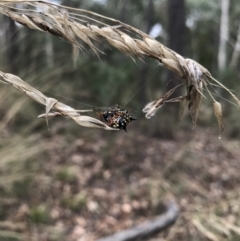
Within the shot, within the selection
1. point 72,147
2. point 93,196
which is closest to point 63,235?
point 93,196

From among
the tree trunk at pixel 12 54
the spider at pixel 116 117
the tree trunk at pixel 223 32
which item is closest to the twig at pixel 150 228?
the tree trunk at pixel 12 54

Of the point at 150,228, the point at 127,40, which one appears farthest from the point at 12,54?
the point at 127,40

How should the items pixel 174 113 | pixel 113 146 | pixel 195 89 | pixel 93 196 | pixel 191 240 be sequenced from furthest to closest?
pixel 174 113 < pixel 113 146 < pixel 93 196 < pixel 191 240 < pixel 195 89

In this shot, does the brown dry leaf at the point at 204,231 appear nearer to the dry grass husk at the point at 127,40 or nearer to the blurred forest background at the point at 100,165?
the blurred forest background at the point at 100,165

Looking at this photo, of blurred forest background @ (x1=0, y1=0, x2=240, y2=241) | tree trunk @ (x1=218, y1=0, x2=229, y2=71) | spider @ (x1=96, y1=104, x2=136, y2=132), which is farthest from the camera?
tree trunk @ (x1=218, y1=0, x2=229, y2=71)

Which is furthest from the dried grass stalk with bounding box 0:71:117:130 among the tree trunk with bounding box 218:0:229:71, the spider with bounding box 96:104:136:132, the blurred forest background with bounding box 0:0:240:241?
the tree trunk with bounding box 218:0:229:71

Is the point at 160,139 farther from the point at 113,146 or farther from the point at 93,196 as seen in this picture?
the point at 93,196

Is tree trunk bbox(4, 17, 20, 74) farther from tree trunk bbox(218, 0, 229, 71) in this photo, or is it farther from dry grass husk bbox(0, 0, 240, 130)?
tree trunk bbox(218, 0, 229, 71)

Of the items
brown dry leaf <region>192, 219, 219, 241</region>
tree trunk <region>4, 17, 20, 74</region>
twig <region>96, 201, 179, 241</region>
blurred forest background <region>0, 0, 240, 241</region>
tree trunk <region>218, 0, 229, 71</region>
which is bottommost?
brown dry leaf <region>192, 219, 219, 241</region>
